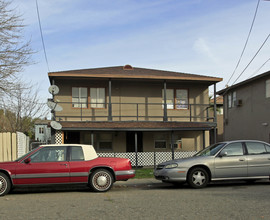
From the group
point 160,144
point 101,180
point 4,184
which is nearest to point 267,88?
point 160,144

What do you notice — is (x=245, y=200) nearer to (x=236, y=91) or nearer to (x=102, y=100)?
(x=102, y=100)

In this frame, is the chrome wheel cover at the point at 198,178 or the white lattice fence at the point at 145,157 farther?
the white lattice fence at the point at 145,157

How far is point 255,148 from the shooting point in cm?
1092

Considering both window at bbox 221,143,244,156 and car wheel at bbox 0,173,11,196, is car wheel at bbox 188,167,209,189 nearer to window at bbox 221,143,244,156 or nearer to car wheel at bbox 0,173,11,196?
window at bbox 221,143,244,156

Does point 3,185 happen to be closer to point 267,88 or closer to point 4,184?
point 4,184

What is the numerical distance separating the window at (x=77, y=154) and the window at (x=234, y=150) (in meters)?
4.40

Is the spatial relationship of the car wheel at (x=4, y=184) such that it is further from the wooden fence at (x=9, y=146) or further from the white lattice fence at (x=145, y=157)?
the white lattice fence at (x=145, y=157)

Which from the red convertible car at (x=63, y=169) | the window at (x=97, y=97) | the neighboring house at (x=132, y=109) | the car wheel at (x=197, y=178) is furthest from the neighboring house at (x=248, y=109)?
the red convertible car at (x=63, y=169)

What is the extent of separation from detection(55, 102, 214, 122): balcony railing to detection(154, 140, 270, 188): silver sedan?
8.52 m

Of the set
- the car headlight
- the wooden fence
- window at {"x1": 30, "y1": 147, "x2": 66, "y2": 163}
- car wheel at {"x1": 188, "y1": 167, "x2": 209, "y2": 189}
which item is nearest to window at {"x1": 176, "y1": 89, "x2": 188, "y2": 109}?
the wooden fence

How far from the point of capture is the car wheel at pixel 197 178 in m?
10.2

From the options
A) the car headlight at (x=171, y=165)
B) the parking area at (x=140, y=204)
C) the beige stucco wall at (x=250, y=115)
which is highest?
the beige stucco wall at (x=250, y=115)

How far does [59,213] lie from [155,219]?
79.1 inches

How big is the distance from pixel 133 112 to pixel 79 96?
3320 mm
